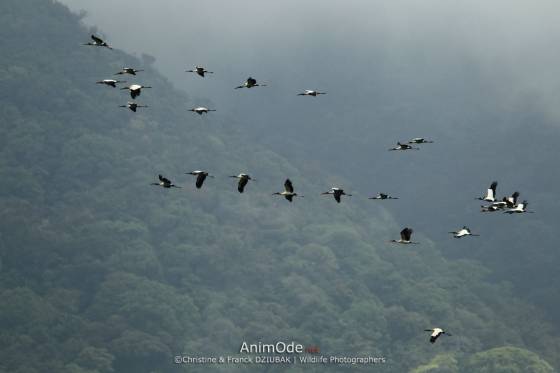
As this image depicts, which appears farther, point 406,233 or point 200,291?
point 200,291

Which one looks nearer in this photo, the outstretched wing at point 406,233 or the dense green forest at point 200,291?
the outstretched wing at point 406,233

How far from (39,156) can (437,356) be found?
272ft

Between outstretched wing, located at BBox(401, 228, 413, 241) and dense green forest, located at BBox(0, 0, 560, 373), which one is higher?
dense green forest, located at BBox(0, 0, 560, 373)

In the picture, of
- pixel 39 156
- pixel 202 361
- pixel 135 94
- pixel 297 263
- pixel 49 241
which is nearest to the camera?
pixel 135 94

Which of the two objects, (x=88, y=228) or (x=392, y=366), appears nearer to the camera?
(x=392, y=366)

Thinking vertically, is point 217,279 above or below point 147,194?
below

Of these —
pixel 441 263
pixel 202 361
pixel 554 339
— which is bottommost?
pixel 202 361

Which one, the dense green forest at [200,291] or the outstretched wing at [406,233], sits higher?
the dense green forest at [200,291]

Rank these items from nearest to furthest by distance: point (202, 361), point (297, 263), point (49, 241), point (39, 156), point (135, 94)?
point (135, 94) → point (202, 361) → point (49, 241) → point (297, 263) → point (39, 156)

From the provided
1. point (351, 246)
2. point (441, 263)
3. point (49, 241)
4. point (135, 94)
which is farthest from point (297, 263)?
point (135, 94)

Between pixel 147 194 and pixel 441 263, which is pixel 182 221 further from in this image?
pixel 441 263

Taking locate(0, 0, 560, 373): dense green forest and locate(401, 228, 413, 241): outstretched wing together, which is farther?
locate(0, 0, 560, 373): dense green forest

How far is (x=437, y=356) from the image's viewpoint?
152 m

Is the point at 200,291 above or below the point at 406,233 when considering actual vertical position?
above
